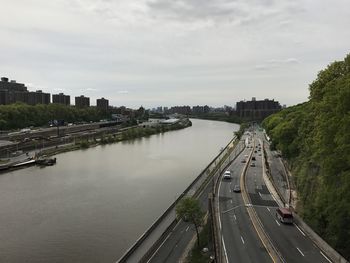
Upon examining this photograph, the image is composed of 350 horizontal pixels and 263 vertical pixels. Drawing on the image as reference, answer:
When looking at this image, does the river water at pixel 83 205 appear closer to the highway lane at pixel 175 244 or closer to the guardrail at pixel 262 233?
the highway lane at pixel 175 244

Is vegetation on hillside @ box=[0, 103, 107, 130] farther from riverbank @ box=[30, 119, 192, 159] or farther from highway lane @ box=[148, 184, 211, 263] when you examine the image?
highway lane @ box=[148, 184, 211, 263]

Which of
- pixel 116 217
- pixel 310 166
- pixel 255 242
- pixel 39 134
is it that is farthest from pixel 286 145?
pixel 39 134

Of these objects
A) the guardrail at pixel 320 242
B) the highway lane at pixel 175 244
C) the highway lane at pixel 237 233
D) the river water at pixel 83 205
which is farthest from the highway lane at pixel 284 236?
the river water at pixel 83 205

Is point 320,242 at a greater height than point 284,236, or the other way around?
point 320,242

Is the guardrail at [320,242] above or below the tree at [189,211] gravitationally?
below

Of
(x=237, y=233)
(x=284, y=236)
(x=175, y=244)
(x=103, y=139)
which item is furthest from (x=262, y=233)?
(x=103, y=139)

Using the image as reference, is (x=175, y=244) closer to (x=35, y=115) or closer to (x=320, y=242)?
(x=320, y=242)
